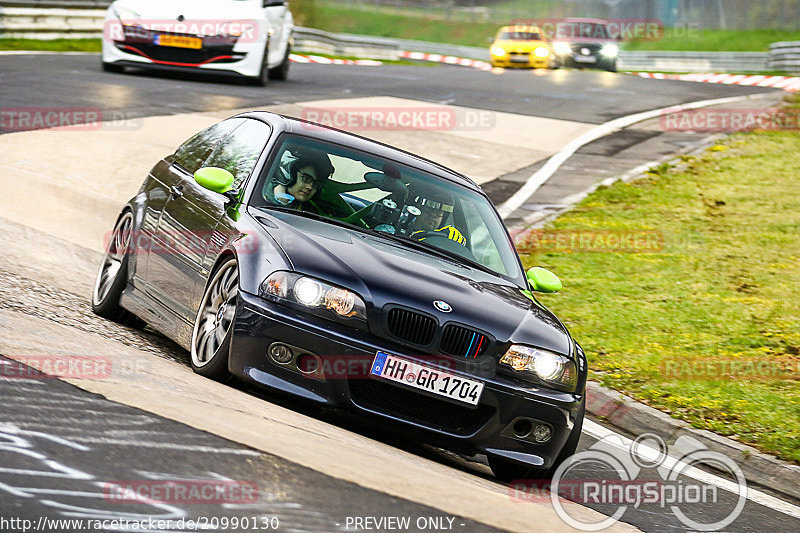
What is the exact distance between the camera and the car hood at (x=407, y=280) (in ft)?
18.7

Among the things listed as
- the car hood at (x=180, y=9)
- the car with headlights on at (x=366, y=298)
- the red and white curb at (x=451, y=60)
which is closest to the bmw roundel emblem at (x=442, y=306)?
the car with headlights on at (x=366, y=298)

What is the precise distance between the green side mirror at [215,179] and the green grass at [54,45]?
18085 mm

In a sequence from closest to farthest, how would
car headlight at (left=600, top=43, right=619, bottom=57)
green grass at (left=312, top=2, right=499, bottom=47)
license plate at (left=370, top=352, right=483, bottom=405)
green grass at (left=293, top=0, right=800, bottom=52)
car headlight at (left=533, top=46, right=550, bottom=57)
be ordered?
license plate at (left=370, top=352, right=483, bottom=405), car headlight at (left=533, top=46, right=550, bottom=57), car headlight at (left=600, top=43, right=619, bottom=57), green grass at (left=293, top=0, right=800, bottom=52), green grass at (left=312, top=2, right=499, bottom=47)

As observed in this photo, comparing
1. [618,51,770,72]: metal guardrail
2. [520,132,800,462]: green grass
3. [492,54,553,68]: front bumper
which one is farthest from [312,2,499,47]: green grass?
[520,132,800,462]: green grass

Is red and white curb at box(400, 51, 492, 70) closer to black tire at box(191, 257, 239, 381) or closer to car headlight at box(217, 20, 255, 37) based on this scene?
car headlight at box(217, 20, 255, 37)

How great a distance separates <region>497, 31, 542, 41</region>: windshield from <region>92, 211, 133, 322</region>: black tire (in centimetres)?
2990

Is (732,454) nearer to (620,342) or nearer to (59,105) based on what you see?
(620,342)

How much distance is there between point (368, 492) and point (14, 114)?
1110 cm

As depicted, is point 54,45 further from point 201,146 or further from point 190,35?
point 201,146

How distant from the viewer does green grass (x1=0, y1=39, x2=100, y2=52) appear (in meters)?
24.3

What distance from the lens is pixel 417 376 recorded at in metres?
5.56

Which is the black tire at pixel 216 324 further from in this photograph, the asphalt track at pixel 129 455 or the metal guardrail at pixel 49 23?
the metal guardrail at pixel 49 23

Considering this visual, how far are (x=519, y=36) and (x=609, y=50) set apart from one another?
10.1ft

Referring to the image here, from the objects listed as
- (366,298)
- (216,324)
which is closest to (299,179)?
(216,324)
